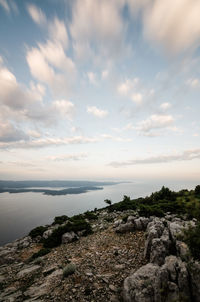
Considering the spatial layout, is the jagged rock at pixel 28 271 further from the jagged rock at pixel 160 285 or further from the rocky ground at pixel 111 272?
the jagged rock at pixel 160 285

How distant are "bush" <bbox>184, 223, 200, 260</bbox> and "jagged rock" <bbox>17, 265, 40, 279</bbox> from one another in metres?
10.00

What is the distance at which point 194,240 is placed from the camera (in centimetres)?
497

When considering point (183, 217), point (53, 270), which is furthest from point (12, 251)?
point (183, 217)

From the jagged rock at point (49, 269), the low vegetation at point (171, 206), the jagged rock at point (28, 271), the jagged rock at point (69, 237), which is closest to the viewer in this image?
the low vegetation at point (171, 206)

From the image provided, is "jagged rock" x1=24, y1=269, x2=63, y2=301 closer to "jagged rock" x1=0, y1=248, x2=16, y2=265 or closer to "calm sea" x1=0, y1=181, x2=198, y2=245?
"jagged rock" x1=0, y1=248, x2=16, y2=265

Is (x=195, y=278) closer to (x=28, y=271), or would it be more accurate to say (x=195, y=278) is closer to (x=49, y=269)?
(x=49, y=269)

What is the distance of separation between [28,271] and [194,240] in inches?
427

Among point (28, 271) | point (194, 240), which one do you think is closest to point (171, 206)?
point (194, 240)

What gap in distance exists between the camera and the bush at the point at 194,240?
4923mm

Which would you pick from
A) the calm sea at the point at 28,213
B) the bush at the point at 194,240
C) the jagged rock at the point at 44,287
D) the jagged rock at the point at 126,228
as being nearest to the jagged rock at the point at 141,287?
the bush at the point at 194,240

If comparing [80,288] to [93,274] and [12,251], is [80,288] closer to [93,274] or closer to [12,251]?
[93,274]

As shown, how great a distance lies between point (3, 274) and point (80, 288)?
6966mm

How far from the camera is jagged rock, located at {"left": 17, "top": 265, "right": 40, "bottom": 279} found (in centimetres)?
916

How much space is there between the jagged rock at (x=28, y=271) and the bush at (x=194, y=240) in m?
10.00
